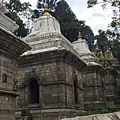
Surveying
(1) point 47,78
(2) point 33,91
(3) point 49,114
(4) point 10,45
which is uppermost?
(4) point 10,45

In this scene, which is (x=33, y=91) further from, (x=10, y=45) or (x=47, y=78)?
(x=10, y=45)

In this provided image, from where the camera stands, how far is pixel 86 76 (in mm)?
20891

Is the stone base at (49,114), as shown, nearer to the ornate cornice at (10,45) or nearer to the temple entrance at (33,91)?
the temple entrance at (33,91)

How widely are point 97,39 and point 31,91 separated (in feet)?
139

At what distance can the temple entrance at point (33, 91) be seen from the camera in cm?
1440

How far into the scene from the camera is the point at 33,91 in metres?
14.7

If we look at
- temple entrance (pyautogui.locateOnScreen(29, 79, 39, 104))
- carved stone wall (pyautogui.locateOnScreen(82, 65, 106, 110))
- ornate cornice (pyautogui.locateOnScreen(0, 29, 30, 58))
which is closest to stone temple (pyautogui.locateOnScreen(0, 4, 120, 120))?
temple entrance (pyautogui.locateOnScreen(29, 79, 39, 104))

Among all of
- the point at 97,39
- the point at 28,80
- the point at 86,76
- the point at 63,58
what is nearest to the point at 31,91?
the point at 28,80

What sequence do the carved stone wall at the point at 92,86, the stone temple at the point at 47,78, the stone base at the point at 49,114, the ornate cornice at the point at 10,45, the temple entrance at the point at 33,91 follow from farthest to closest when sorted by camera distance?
the carved stone wall at the point at 92,86, the temple entrance at the point at 33,91, the stone temple at the point at 47,78, the stone base at the point at 49,114, the ornate cornice at the point at 10,45

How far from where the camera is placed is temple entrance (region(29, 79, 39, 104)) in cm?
1440

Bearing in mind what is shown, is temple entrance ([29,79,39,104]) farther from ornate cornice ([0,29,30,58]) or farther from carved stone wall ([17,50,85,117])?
ornate cornice ([0,29,30,58])

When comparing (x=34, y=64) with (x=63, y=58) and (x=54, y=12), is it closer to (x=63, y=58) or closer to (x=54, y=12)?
(x=63, y=58)

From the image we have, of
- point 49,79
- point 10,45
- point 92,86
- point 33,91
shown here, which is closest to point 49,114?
point 49,79

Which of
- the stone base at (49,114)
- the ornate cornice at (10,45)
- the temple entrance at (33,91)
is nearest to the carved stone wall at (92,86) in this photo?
the temple entrance at (33,91)
